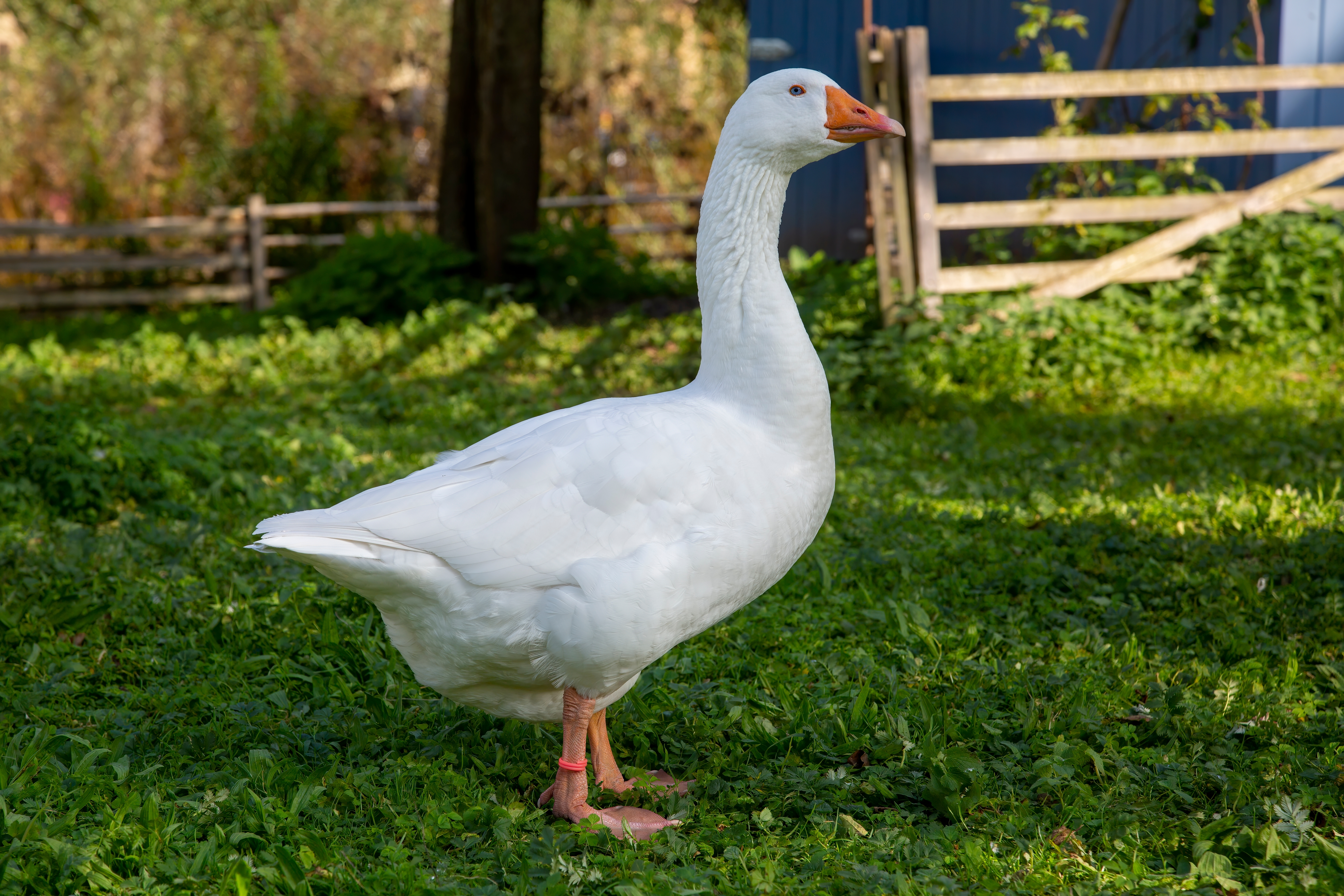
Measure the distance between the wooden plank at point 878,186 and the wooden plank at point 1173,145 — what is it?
44cm

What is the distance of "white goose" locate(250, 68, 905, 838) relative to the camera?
2.83 metres

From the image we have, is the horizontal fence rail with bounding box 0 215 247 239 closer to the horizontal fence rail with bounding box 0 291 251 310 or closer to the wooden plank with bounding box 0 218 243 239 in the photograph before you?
the wooden plank with bounding box 0 218 243 239

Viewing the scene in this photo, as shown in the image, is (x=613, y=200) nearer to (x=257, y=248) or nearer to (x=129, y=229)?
(x=257, y=248)

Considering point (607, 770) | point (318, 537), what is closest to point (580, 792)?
point (607, 770)

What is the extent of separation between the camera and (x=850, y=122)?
3.14 meters

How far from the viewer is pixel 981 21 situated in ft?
35.4

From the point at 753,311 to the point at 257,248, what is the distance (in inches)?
488

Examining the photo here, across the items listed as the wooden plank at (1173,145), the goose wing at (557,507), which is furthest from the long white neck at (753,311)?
the wooden plank at (1173,145)

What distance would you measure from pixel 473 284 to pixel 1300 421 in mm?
7593

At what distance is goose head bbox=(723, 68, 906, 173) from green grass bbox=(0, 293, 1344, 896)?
1704 millimetres

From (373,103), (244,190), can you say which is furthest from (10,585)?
(373,103)

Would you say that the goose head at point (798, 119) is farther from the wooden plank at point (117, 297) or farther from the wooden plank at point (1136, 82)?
the wooden plank at point (117, 297)

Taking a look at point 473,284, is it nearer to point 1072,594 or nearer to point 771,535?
point 1072,594

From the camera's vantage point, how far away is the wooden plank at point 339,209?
562 inches
